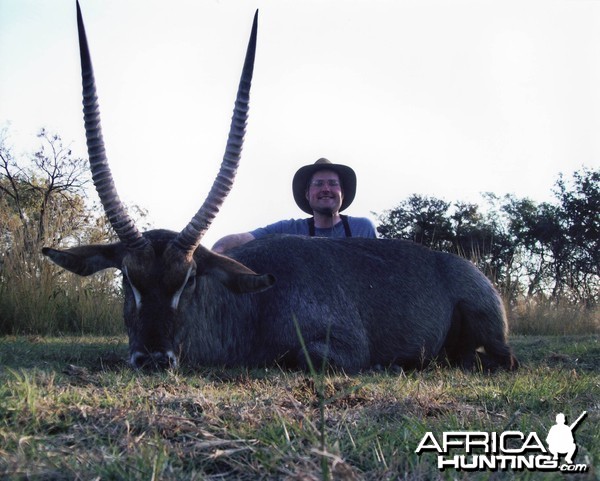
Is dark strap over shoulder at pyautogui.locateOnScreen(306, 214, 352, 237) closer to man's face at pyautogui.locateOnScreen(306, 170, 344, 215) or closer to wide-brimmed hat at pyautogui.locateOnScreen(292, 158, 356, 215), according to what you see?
man's face at pyautogui.locateOnScreen(306, 170, 344, 215)

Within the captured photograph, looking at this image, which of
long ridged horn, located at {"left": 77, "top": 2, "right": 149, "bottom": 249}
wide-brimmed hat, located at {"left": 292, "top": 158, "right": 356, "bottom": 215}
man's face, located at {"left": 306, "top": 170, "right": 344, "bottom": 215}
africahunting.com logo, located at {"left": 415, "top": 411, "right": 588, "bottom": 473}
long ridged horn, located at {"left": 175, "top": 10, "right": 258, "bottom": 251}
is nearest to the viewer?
africahunting.com logo, located at {"left": 415, "top": 411, "right": 588, "bottom": 473}

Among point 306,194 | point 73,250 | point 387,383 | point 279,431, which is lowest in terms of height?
point 387,383

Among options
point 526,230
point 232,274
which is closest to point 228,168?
point 232,274

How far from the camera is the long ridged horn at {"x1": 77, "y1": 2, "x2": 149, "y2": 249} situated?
4.62 m

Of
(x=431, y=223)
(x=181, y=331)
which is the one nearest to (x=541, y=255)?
(x=431, y=223)

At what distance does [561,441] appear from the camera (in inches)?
89.0

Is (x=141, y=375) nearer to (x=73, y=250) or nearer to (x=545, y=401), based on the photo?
(x=73, y=250)

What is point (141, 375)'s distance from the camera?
3764mm

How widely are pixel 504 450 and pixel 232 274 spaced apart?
3.15 metres

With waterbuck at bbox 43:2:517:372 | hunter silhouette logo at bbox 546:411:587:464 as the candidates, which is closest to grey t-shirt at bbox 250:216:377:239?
waterbuck at bbox 43:2:517:372

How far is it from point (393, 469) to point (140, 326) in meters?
2.85

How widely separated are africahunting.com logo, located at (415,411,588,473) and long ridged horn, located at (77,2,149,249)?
3.06 metres

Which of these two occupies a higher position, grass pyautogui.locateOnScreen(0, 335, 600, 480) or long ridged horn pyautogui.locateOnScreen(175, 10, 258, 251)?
long ridged horn pyautogui.locateOnScreen(175, 10, 258, 251)

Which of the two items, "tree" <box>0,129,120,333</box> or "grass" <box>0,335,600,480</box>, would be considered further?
"tree" <box>0,129,120,333</box>
